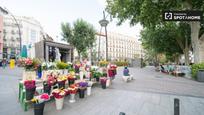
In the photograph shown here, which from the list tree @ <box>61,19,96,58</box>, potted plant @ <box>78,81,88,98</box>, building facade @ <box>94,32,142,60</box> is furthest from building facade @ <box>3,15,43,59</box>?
potted plant @ <box>78,81,88,98</box>

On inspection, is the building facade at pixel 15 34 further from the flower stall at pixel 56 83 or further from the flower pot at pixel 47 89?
the flower pot at pixel 47 89

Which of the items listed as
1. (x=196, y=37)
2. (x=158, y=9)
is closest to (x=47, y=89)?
(x=158, y=9)

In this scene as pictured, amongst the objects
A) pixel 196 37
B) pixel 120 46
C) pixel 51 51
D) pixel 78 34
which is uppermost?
pixel 120 46

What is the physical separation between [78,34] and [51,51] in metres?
12.5

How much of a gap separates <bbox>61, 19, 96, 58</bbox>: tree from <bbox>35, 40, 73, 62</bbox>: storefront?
8.06 metres

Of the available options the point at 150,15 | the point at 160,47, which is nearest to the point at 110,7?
the point at 150,15

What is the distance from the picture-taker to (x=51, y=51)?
16609 mm

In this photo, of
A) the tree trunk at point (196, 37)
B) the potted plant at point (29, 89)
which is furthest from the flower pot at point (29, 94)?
the tree trunk at point (196, 37)

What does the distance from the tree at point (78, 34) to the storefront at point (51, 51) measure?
26.4 feet

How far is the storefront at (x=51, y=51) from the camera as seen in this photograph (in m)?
15.2

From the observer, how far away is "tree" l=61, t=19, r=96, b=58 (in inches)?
1123

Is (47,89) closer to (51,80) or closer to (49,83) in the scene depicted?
(49,83)

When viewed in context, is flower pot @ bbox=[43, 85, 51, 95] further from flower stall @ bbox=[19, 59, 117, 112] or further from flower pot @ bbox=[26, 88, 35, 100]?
flower pot @ bbox=[26, 88, 35, 100]

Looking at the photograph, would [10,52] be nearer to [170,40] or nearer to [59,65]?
[170,40]
